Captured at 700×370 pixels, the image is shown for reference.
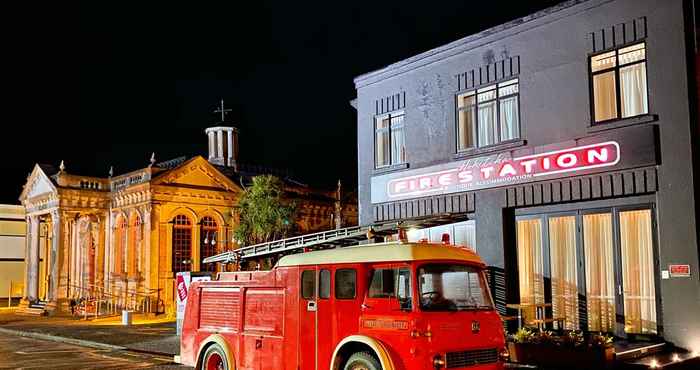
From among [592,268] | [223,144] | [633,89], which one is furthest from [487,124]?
[223,144]

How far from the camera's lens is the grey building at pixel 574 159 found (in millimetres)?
14039

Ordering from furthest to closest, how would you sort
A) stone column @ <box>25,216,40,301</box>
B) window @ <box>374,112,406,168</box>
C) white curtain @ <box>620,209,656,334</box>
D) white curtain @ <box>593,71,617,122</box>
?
stone column @ <box>25,216,40,301</box> → window @ <box>374,112,406,168</box> → white curtain @ <box>593,71,617,122</box> → white curtain @ <box>620,209,656,334</box>

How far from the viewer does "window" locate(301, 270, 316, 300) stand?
11.0 metres

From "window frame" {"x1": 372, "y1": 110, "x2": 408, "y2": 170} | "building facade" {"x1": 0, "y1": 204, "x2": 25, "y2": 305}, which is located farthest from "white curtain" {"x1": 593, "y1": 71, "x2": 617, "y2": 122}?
"building facade" {"x1": 0, "y1": 204, "x2": 25, "y2": 305}

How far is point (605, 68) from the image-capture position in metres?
15.4

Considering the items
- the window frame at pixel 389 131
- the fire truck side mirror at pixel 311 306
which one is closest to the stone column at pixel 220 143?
the window frame at pixel 389 131

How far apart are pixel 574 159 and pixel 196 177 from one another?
75.5 feet

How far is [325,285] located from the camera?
10836 mm

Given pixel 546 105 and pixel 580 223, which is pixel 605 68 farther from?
pixel 580 223

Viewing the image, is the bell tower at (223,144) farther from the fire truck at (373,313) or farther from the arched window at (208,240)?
the fire truck at (373,313)

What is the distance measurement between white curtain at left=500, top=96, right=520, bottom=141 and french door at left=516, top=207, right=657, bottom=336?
2076 mm

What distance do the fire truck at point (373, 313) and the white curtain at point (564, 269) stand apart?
607cm

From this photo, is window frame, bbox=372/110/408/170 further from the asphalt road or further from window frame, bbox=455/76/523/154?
the asphalt road

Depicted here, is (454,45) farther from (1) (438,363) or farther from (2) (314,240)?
(1) (438,363)
